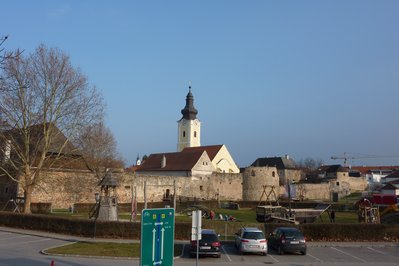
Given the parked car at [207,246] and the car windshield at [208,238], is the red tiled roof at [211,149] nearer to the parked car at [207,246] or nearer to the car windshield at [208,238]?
the car windshield at [208,238]

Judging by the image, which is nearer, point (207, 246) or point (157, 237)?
point (157, 237)

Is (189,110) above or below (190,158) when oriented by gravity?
above

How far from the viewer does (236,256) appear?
69.8 ft

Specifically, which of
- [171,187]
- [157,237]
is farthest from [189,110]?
[157,237]

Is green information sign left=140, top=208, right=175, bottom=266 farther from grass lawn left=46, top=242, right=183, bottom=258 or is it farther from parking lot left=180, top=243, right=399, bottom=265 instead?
grass lawn left=46, top=242, right=183, bottom=258

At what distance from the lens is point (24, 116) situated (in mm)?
34219

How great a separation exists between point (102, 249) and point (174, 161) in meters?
57.2

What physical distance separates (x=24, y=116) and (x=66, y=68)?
4958 millimetres

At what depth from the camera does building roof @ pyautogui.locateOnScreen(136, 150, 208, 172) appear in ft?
247

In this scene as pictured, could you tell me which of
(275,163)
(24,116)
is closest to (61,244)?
(24,116)

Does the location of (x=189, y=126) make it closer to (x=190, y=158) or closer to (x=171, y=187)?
(x=190, y=158)

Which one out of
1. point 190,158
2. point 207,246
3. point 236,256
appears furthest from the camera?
point 190,158

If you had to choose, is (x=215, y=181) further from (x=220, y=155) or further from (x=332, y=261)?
(x=332, y=261)

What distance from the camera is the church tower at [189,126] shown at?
10175 cm
